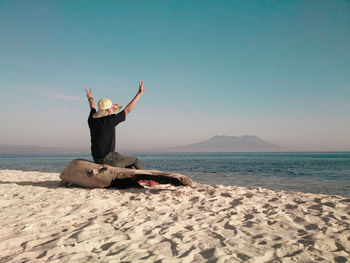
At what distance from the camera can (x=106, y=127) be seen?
589 cm

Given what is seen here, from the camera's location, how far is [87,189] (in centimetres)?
670

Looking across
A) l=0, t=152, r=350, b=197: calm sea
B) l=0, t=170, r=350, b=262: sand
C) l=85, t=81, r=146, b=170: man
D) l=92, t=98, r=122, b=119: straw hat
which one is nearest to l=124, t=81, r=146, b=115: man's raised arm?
l=85, t=81, r=146, b=170: man

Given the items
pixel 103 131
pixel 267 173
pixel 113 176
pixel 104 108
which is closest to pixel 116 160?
pixel 113 176

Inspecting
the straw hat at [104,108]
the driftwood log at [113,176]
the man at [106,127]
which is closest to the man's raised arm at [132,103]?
the man at [106,127]

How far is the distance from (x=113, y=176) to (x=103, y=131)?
1375 mm

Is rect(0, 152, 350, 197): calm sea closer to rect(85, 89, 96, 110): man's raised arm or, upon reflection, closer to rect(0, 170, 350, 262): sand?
rect(0, 170, 350, 262): sand

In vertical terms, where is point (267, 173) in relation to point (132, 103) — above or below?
below

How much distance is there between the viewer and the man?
5.89 m

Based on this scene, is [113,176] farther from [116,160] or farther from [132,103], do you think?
[132,103]

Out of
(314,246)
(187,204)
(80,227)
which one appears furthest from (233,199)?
(80,227)

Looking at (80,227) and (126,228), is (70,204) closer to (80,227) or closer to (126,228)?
(80,227)

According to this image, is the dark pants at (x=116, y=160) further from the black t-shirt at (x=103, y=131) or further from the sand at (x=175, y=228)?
the sand at (x=175, y=228)

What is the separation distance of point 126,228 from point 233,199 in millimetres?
2714

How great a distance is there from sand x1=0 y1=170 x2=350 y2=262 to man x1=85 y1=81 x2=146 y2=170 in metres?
1.07
